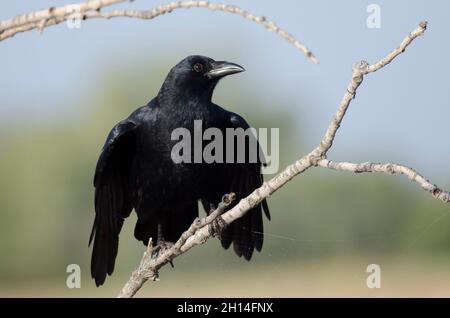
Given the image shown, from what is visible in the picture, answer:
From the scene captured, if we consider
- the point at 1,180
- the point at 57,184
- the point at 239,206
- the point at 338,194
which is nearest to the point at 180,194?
the point at 239,206

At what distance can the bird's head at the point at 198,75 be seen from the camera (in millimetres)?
7613

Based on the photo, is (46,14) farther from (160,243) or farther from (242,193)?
(242,193)

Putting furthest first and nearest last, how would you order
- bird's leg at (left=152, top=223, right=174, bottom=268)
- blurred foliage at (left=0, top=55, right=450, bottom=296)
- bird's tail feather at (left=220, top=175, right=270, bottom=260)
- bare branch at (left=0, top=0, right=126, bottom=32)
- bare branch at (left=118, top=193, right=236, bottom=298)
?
blurred foliage at (left=0, top=55, right=450, bottom=296) < bird's tail feather at (left=220, top=175, right=270, bottom=260) < bird's leg at (left=152, top=223, right=174, bottom=268) < bare branch at (left=118, top=193, right=236, bottom=298) < bare branch at (left=0, top=0, right=126, bottom=32)

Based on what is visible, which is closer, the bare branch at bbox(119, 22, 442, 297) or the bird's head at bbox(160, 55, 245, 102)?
the bare branch at bbox(119, 22, 442, 297)

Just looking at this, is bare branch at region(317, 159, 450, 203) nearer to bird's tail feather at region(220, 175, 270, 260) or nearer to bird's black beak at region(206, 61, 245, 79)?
bird's black beak at region(206, 61, 245, 79)

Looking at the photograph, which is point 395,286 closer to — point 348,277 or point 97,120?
point 348,277

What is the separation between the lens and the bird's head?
25.0ft

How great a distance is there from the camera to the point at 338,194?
27969 mm

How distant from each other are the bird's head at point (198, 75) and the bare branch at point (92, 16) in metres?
4.56

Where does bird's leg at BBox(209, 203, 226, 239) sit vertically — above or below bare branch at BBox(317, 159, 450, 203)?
above

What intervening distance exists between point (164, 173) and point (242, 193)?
0.94 metres

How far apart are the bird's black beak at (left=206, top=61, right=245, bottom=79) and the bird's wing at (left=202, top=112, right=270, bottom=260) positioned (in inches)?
15.1

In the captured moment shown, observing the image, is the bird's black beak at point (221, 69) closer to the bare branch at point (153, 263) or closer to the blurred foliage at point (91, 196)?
the bare branch at point (153, 263)

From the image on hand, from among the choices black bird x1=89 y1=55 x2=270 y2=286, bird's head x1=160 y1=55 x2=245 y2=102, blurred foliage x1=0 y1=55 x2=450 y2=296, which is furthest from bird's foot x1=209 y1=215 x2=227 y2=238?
blurred foliage x1=0 y1=55 x2=450 y2=296
